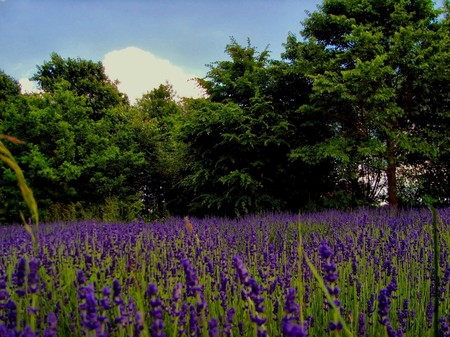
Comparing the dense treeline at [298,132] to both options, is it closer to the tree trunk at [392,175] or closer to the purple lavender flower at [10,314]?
the tree trunk at [392,175]

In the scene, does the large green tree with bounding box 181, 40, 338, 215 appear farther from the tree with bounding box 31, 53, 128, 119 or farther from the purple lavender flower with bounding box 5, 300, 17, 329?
the tree with bounding box 31, 53, 128, 119

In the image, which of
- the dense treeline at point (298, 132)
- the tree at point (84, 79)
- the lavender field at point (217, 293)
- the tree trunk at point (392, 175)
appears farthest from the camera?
the tree at point (84, 79)

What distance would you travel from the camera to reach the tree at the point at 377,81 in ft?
30.5

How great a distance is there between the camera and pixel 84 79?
2130 cm

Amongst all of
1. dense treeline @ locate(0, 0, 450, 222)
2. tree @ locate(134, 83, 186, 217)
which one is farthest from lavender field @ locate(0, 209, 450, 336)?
tree @ locate(134, 83, 186, 217)

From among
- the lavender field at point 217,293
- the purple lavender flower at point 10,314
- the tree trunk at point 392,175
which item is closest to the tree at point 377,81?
the tree trunk at point 392,175

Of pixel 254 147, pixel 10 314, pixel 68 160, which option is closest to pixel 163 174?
pixel 68 160

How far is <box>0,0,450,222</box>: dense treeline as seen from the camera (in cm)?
959

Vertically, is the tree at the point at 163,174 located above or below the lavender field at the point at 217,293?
above

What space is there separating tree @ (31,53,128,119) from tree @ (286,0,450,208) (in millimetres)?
12943

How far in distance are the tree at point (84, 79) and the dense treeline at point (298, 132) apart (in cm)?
707

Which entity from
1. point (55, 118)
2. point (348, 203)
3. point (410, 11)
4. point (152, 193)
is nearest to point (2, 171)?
point (55, 118)

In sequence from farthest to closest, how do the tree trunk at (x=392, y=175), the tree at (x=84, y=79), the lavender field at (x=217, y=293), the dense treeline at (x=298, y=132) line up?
the tree at (x=84, y=79) → the tree trunk at (x=392, y=175) → the dense treeline at (x=298, y=132) → the lavender field at (x=217, y=293)

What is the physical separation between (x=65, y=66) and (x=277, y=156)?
50.6 ft
